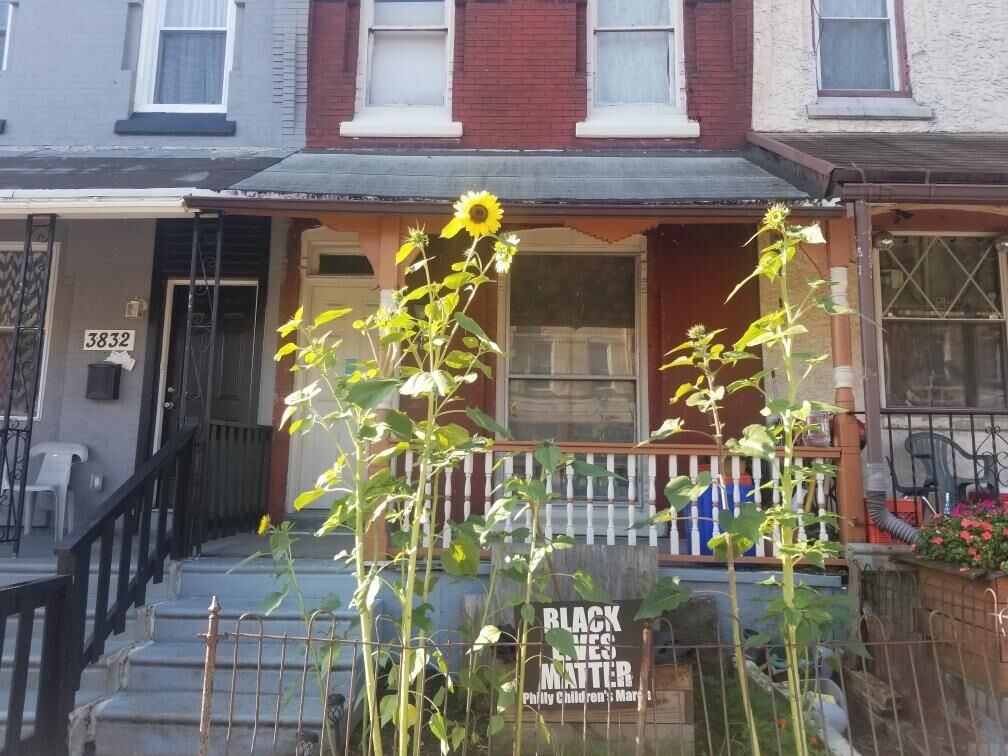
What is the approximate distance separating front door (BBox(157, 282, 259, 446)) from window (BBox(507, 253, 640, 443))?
244 centimetres

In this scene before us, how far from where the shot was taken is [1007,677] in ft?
11.4

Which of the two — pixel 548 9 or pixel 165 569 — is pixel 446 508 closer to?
pixel 165 569

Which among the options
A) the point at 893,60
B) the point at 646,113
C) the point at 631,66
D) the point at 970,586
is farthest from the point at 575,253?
the point at 970,586

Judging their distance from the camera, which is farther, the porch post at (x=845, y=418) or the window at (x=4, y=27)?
the window at (x=4, y=27)

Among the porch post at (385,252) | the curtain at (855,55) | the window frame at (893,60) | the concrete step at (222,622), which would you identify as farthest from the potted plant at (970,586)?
the curtain at (855,55)

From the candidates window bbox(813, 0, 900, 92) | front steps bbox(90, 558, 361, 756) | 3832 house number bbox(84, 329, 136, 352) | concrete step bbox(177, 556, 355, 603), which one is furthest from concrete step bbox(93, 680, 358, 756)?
window bbox(813, 0, 900, 92)

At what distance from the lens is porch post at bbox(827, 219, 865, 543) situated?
4727 millimetres

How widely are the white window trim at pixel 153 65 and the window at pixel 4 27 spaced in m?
1.37

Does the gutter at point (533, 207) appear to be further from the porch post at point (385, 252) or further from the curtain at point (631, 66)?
the curtain at point (631, 66)

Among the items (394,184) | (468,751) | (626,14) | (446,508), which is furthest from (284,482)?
(626,14)

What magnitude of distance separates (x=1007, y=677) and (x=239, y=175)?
19.3 ft

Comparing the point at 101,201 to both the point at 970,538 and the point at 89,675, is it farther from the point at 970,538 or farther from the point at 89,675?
the point at 970,538

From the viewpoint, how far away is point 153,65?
706 centimetres

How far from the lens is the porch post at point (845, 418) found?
473 cm
